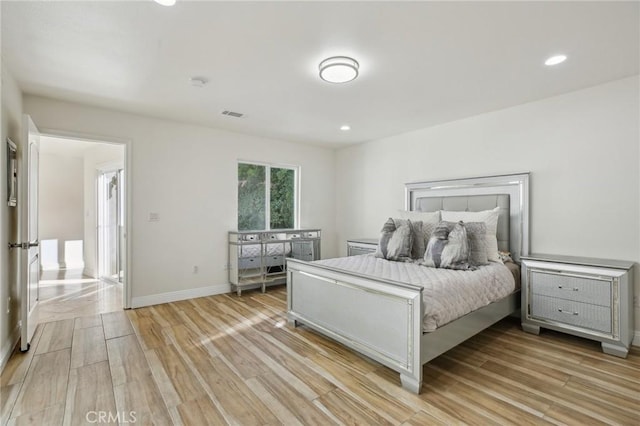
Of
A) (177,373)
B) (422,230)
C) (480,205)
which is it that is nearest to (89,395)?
(177,373)

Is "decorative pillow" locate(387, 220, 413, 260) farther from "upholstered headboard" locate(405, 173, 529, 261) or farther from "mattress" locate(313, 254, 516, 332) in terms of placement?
"upholstered headboard" locate(405, 173, 529, 261)

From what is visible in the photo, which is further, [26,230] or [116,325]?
[116,325]

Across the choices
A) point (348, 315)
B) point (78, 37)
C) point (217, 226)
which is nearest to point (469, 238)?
point (348, 315)

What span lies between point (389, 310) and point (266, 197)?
3484 mm

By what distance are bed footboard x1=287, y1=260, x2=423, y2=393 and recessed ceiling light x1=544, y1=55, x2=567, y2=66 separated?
2.19 metres

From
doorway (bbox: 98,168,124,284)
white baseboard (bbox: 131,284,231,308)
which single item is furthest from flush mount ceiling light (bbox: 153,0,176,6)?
doorway (bbox: 98,168,124,284)

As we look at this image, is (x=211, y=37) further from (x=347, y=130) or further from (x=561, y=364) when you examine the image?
(x=561, y=364)

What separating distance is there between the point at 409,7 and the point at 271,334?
9.59 ft

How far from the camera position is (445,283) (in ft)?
7.71

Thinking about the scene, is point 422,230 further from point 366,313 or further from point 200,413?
point 200,413

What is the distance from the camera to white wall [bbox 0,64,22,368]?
240 centimetres

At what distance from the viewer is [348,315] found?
8.42 feet

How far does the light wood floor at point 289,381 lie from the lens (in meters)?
1.81

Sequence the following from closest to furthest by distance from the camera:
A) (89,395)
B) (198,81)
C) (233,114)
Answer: (89,395)
(198,81)
(233,114)
